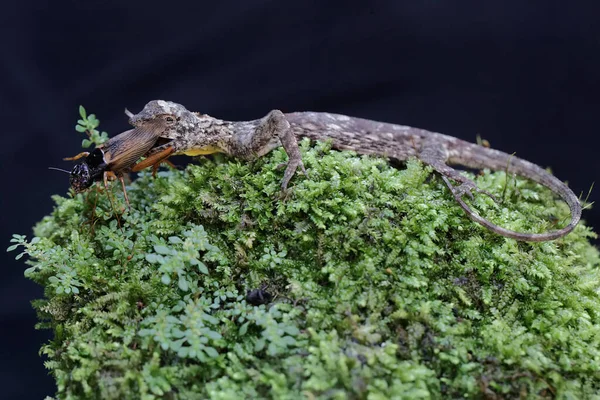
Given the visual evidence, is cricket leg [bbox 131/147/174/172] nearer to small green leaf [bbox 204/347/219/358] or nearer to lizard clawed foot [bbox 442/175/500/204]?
small green leaf [bbox 204/347/219/358]

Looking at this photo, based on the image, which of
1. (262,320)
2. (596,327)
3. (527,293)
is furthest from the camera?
(527,293)

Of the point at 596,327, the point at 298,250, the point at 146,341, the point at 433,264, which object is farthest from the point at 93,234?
the point at 596,327

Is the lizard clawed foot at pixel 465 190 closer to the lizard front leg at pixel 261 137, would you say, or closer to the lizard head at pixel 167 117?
the lizard front leg at pixel 261 137

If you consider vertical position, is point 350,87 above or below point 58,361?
above

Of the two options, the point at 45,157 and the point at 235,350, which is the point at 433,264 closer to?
the point at 235,350

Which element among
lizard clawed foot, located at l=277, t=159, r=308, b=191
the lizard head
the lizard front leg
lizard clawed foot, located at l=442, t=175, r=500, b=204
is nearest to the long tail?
lizard clawed foot, located at l=442, t=175, r=500, b=204

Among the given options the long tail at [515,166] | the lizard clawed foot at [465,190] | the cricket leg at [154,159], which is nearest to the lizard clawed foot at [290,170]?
the cricket leg at [154,159]
